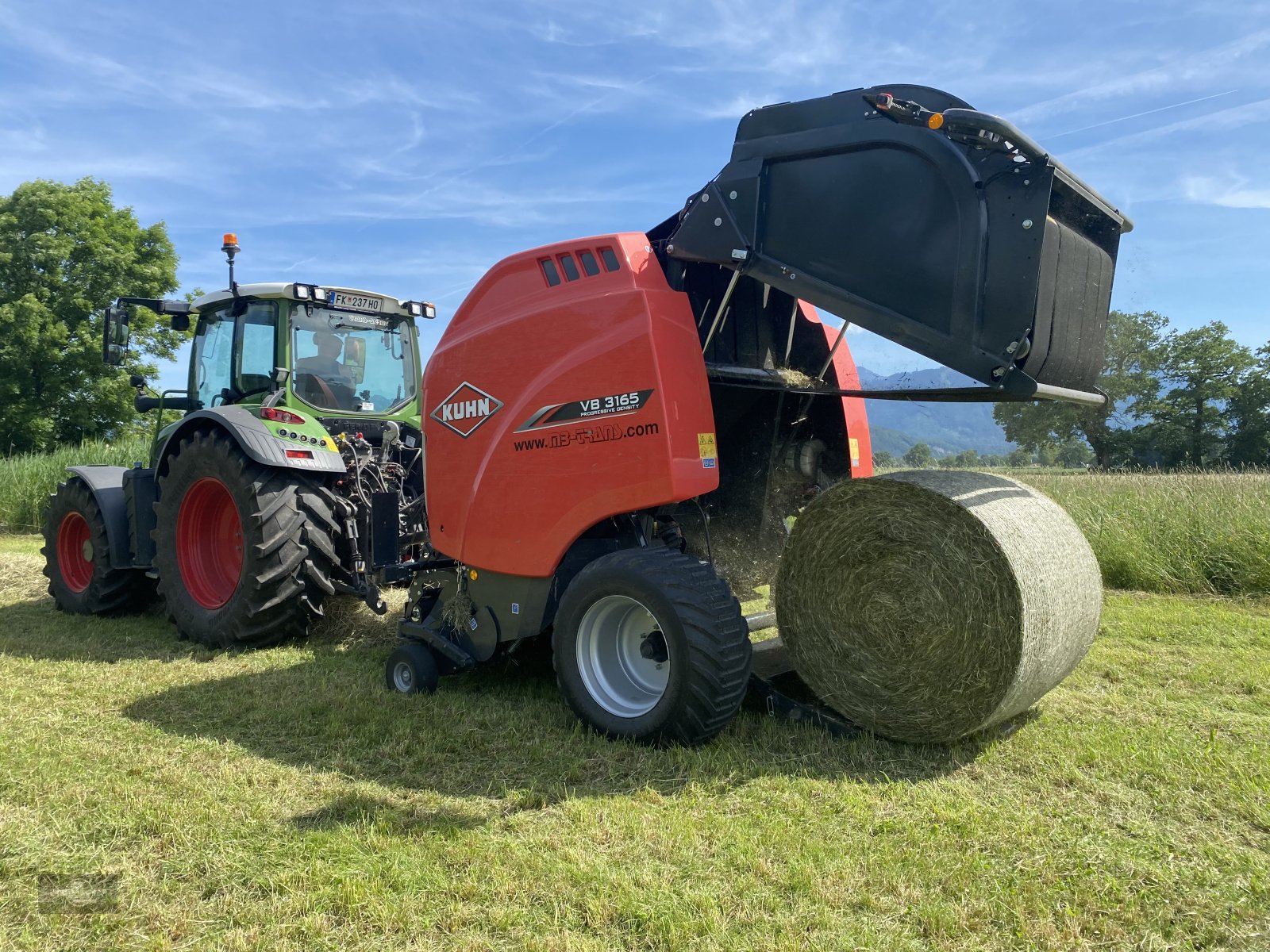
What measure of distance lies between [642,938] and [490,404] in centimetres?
263

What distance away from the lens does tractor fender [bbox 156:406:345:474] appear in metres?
5.37

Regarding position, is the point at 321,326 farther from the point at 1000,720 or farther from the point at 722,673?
the point at 1000,720

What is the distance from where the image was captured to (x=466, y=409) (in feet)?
14.3

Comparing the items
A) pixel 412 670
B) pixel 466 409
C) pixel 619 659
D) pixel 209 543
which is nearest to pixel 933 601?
pixel 619 659

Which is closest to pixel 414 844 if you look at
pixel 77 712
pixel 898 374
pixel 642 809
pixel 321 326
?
pixel 642 809

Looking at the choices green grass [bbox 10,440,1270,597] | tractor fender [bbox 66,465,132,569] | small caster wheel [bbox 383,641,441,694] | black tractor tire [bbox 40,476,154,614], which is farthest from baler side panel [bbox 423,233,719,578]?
green grass [bbox 10,440,1270,597]

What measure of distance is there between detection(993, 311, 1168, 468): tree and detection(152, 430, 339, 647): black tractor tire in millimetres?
37444

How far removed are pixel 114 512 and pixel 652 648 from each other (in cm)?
506

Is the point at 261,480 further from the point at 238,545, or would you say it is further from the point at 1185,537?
the point at 1185,537

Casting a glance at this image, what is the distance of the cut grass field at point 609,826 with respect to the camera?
2.24m

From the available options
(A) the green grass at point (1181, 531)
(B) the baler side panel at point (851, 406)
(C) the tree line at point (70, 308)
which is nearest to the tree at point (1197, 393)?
(C) the tree line at point (70, 308)

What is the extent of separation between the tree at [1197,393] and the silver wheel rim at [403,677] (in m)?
42.7

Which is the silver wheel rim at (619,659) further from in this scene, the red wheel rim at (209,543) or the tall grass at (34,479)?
the tall grass at (34,479)

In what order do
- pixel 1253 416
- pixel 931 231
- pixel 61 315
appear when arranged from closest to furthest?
1. pixel 931 231
2. pixel 61 315
3. pixel 1253 416
